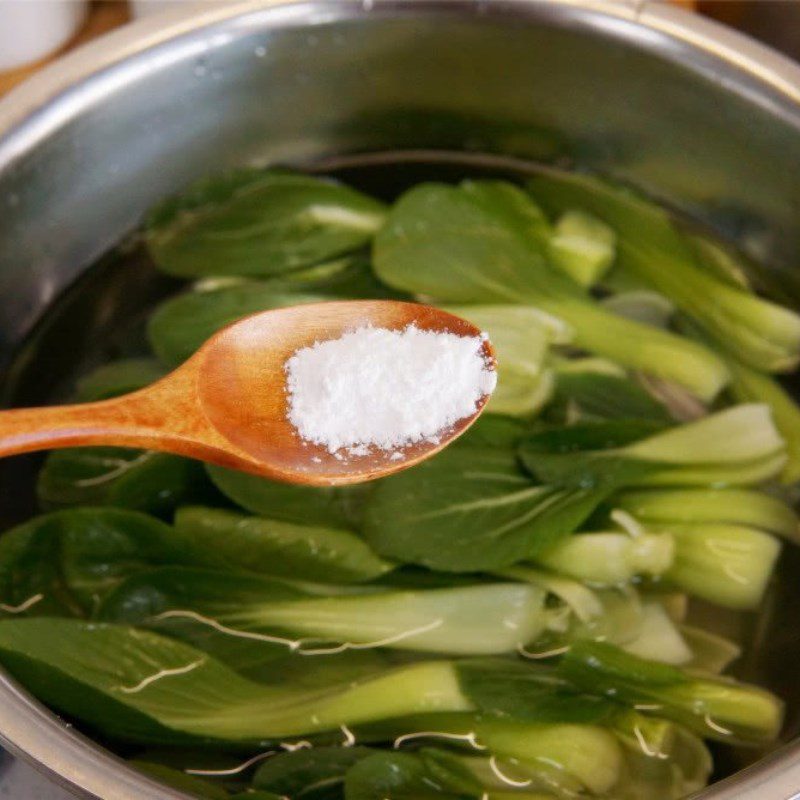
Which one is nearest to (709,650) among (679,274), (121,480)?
(679,274)

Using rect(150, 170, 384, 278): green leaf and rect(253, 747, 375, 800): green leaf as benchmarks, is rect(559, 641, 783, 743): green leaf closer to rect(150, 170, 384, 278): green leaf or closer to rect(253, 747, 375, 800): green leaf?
rect(253, 747, 375, 800): green leaf

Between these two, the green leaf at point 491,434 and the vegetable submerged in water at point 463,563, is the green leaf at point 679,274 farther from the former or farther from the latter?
the green leaf at point 491,434

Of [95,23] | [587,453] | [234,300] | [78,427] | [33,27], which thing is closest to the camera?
[78,427]

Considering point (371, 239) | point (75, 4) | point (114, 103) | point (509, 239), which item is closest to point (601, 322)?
point (509, 239)

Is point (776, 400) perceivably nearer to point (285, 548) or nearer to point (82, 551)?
point (285, 548)

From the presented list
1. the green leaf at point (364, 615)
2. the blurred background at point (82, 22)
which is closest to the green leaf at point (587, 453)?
the green leaf at point (364, 615)

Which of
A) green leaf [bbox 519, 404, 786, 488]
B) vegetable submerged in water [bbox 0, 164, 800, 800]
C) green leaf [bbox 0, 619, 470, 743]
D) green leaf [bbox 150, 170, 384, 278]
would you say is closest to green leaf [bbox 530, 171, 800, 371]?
Result: vegetable submerged in water [bbox 0, 164, 800, 800]

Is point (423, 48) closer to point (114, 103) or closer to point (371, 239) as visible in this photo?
point (371, 239)
